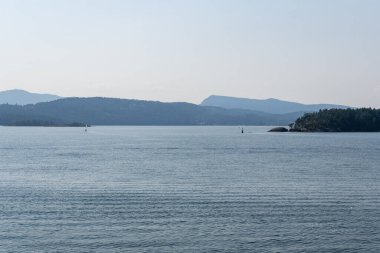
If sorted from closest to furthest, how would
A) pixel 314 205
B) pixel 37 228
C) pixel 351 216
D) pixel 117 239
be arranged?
1. pixel 117 239
2. pixel 37 228
3. pixel 351 216
4. pixel 314 205

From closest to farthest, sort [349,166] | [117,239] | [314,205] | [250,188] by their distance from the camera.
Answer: [117,239] → [314,205] → [250,188] → [349,166]

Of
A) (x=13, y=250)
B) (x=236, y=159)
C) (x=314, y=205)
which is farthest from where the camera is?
(x=236, y=159)

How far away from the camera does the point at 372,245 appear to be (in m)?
38.0

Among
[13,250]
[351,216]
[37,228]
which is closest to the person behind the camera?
[13,250]

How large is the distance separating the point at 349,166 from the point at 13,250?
205 ft

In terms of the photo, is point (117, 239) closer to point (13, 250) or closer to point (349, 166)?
point (13, 250)

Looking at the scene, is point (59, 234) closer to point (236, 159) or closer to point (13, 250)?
point (13, 250)

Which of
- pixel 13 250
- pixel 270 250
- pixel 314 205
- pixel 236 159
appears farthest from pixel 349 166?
pixel 13 250

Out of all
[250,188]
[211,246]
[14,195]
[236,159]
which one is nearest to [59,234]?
[211,246]

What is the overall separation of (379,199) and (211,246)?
23093mm

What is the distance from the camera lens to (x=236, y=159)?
4158 inches

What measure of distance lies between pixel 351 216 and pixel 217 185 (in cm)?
2084

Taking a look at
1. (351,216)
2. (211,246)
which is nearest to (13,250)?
(211,246)

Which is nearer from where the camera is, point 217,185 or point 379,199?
point 379,199
